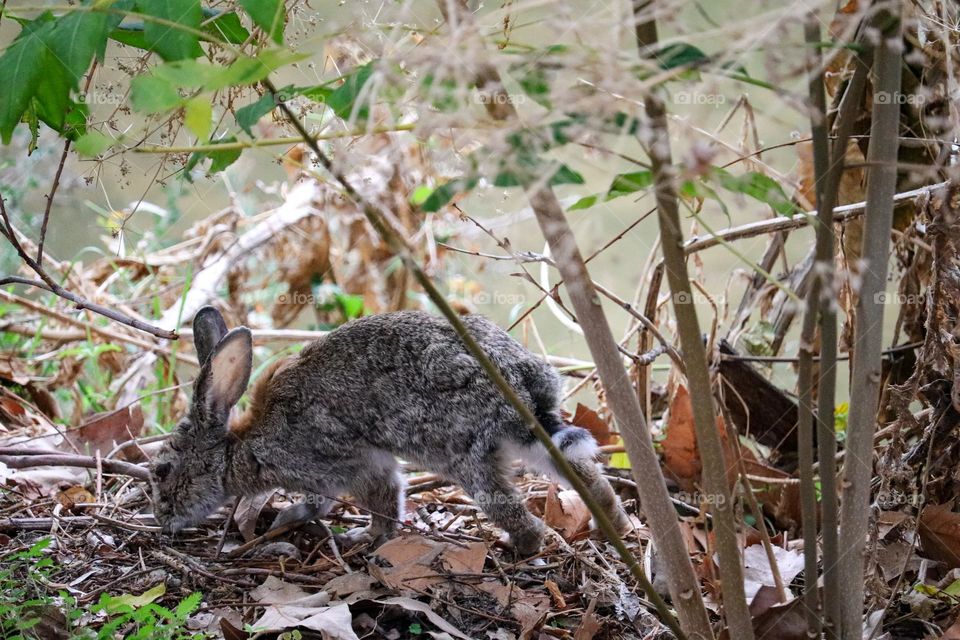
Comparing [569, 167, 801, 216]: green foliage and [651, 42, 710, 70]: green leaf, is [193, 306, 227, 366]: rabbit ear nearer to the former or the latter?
[569, 167, 801, 216]: green foliage

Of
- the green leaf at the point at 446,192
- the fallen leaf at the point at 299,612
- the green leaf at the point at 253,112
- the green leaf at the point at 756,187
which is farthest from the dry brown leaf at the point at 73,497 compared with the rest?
the green leaf at the point at 756,187

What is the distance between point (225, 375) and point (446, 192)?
8.78 feet

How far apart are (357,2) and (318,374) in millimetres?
2039

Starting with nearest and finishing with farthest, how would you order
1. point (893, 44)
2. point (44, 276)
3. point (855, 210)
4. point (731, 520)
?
point (893, 44) < point (731, 520) < point (44, 276) < point (855, 210)

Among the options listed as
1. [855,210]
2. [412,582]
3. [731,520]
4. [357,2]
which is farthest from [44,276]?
[855,210]

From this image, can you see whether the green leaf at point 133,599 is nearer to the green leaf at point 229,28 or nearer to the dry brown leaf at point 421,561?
the dry brown leaf at point 421,561

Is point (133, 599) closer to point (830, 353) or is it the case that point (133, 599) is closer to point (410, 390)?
point (410, 390)

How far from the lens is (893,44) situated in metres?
1.86

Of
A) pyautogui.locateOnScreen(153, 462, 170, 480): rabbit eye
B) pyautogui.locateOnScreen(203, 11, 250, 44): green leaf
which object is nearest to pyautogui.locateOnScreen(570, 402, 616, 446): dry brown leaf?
pyautogui.locateOnScreen(153, 462, 170, 480): rabbit eye

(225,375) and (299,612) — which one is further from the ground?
(225,375)

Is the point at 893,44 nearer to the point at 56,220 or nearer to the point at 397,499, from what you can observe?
the point at 397,499

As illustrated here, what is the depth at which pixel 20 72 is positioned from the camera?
2.26m

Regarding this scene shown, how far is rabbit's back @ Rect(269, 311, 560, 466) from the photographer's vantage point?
12.0 feet

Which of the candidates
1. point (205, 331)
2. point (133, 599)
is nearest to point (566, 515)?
point (133, 599)
